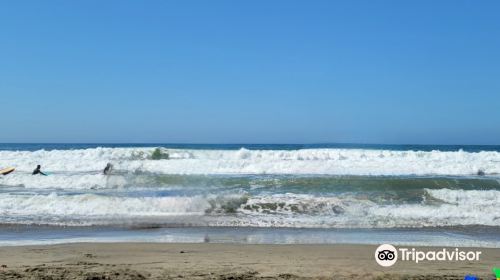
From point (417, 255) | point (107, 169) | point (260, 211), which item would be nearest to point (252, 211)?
point (260, 211)

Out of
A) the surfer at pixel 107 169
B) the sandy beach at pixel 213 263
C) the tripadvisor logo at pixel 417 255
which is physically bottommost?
the sandy beach at pixel 213 263

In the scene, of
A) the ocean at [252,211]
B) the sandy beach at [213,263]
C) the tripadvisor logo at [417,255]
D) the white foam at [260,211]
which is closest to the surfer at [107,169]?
the ocean at [252,211]

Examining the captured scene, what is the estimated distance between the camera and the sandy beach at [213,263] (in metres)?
6.07

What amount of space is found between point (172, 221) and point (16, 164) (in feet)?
66.4

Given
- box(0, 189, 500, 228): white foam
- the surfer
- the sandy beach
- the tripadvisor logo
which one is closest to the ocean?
box(0, 189, 500, 228): white foam

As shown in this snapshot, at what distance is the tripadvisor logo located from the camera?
708 cm

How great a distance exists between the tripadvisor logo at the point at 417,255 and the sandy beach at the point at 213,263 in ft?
0.47

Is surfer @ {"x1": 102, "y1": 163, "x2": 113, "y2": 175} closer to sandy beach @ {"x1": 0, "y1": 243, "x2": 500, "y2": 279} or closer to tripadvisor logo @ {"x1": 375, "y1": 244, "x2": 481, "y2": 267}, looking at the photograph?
sandy beach @ {"x1": 0, "y1": 243, "x2": 500, "y2": 279}

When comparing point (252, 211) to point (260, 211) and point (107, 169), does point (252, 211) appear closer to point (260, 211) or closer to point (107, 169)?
point (260, 211)

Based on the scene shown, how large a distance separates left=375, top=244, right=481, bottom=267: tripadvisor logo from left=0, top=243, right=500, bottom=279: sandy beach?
5.6 inches

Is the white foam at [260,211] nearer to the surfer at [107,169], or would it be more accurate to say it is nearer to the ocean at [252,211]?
the ocean at [252,211]

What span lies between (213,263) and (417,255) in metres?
3.03

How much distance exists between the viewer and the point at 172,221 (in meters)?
11.2

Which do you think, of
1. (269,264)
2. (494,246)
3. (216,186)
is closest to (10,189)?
(216,186)
